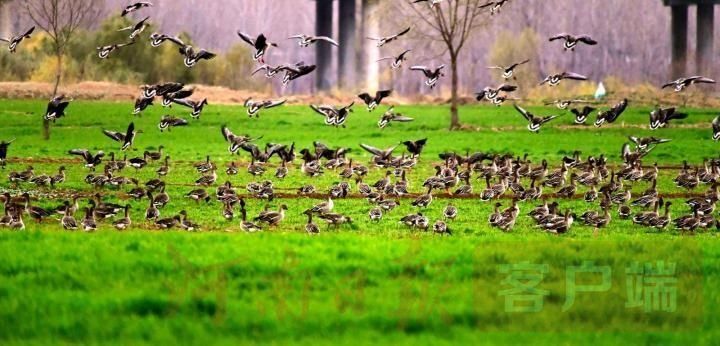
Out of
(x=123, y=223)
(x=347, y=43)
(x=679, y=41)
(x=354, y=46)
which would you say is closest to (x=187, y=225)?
(x=123, y=223)

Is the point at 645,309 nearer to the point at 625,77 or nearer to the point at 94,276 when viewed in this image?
the point at 94,276

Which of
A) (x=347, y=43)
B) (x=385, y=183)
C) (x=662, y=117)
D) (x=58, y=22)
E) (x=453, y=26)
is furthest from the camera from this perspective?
(x=347, y=43)

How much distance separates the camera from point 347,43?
3150 inches

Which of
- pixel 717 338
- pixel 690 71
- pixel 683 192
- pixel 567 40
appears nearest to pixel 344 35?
pixel 690 71

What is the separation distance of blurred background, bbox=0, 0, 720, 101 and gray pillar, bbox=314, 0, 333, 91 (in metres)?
0.09

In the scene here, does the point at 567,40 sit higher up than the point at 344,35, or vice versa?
the point at 344,35

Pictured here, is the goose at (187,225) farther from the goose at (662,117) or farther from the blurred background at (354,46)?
the blurred background at (354,46)

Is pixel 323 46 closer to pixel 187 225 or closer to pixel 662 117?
pixel 662 117

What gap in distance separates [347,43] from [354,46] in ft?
1.88

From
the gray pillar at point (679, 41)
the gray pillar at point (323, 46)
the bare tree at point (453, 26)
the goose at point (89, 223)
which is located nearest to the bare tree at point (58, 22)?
the bare tree at point (453, 26)

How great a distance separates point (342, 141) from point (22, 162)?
15.0m

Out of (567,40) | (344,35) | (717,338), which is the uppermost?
(344,35)

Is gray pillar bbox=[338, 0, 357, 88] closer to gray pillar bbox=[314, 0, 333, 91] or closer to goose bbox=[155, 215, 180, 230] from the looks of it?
gray pillar bbox=[314, 0, 333, 91]

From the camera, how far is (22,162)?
3684 cm
